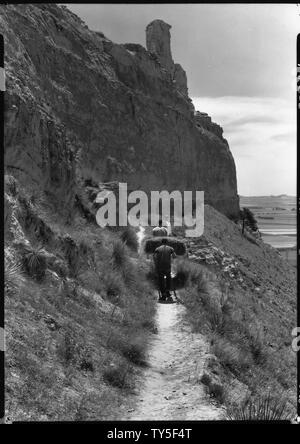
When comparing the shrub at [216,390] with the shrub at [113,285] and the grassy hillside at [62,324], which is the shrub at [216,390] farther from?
the shrub at [113,285]

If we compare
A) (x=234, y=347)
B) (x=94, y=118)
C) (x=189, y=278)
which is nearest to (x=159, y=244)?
(x=189, y=278)

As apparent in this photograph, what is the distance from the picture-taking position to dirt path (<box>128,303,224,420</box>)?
5.49 meters

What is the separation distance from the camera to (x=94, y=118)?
33438 mm

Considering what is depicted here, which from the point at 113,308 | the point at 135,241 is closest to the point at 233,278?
the point at 135,241

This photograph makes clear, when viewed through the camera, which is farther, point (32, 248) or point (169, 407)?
point (32, 248)

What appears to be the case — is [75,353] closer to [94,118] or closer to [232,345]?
[232,345]

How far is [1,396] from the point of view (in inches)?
153

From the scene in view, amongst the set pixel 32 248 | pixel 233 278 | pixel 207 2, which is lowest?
pixel 233 278

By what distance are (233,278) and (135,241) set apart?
6461mm

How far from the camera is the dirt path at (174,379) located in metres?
5.49

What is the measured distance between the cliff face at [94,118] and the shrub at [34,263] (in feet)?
11.0

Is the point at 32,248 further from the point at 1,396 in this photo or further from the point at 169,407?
the point at 1,396

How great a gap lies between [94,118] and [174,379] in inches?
1136

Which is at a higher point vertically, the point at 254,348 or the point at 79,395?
the point at 79,395
